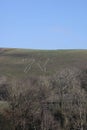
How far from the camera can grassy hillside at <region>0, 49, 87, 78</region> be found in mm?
103062

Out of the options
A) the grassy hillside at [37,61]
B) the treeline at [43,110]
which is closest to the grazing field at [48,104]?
the treeline at [43,110]

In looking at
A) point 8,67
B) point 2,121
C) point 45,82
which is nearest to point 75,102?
point 2,121

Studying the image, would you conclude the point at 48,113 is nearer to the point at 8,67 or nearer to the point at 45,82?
the point at 45,82

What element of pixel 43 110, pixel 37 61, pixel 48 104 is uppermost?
pixel 37 61

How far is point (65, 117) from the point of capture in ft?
184

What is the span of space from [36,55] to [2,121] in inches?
2417

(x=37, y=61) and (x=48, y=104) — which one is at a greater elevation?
(x=37, y=61)

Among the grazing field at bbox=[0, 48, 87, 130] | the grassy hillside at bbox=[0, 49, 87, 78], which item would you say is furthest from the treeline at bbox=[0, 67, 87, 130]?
the grassy hillside at bbox=[0, 49, 87, 78]

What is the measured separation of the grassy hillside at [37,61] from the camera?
10306 cm

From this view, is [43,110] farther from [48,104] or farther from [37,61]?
[37,61]

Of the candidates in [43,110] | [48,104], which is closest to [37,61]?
[48,104]

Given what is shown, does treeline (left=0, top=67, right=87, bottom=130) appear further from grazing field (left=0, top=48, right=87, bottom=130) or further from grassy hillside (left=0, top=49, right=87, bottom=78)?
grassy hillside (left=0, top=49, right=87, bottom=78)

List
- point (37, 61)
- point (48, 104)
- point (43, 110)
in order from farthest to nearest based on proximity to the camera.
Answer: point (37, 61) < point (48, 104) < point (43, 110)

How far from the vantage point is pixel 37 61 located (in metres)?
112
